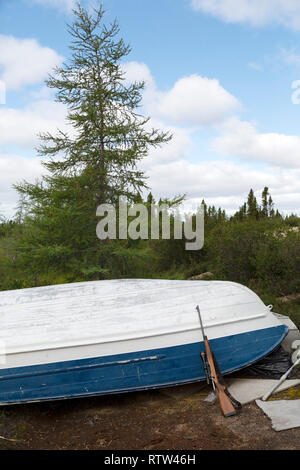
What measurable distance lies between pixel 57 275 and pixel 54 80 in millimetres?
5728

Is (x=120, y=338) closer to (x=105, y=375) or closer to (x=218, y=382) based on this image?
(x=105, y=375)

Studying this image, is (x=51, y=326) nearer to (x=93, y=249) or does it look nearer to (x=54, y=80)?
(x=93, y=249)

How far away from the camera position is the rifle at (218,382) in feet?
16.5

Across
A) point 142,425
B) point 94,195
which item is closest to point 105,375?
point 142,425

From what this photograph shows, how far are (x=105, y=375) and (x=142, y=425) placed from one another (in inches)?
33.0

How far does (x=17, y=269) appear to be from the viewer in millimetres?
10695

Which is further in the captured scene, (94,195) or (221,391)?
(94,195)

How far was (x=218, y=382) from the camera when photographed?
5.27m

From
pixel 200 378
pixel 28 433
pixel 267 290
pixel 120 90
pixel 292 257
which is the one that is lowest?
pixel 28 433

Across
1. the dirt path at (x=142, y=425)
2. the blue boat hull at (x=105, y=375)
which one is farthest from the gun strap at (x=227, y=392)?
the blue boat hull at (x=105, y=375)

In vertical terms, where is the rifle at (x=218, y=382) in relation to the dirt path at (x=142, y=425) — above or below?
above

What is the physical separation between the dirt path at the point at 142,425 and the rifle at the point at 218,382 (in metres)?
0.12

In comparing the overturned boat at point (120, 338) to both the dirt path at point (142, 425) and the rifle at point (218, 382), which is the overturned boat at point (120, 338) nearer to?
the rifle at point (218, 382)

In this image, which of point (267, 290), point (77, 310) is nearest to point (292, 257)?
point (267, 290)
